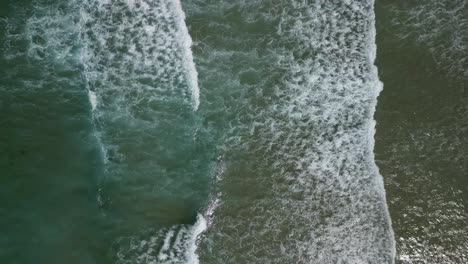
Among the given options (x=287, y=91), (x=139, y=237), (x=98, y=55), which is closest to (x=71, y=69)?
(x=98, y=55)

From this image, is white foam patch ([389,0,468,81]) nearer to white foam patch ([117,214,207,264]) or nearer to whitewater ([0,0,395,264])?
whitewater ([0,0,395,264])

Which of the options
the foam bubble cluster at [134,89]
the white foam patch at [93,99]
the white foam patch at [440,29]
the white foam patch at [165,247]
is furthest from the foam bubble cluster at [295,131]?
the white foam patch at [93,99]

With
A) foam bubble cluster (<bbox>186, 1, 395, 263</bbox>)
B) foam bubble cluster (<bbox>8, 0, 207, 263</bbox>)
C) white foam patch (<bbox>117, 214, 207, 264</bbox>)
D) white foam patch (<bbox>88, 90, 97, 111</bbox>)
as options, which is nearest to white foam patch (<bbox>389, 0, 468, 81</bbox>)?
foam bubble cluster (<bbox>186, 1, 395, 263</bbox>)

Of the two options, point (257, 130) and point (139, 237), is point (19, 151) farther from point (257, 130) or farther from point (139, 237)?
point (257, 130)

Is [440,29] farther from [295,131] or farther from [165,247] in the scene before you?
[165,247]

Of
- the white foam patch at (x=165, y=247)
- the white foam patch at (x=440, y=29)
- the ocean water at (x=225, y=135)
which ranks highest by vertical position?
the white foam patch at (x=440, y=29)

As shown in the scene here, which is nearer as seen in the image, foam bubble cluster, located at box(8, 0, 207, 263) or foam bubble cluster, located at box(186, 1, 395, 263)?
foam bubble cluster, located at box(186, 1, 395, 263)

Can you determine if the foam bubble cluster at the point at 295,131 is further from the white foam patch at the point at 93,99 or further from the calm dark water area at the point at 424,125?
the white foam patch at the point at 93,99

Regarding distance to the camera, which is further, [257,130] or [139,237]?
[257,130]
